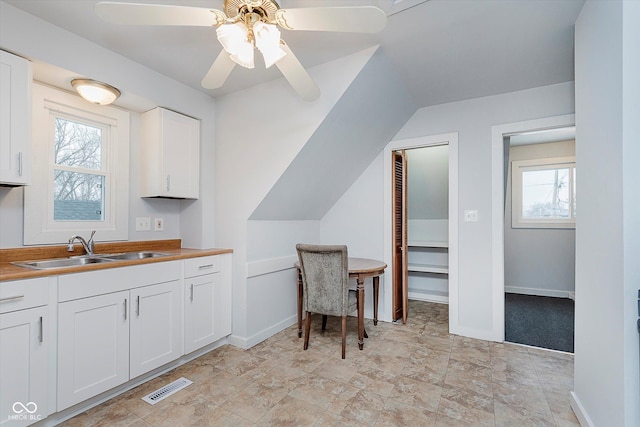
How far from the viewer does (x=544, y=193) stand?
448 cm

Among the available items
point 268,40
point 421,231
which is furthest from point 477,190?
point 268,40

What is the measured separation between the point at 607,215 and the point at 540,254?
3703mm

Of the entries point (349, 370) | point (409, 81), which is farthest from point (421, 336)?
point (409, 81)

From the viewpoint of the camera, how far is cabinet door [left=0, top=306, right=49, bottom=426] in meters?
1.41

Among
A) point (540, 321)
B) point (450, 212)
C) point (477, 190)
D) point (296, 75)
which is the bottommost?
point (540, 321)

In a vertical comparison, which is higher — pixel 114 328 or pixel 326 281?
pixel 326 281

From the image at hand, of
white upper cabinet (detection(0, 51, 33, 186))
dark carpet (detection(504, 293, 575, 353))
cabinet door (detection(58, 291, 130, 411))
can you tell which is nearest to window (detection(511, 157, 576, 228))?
dark carpet (detection(504, 293, 575, 353))

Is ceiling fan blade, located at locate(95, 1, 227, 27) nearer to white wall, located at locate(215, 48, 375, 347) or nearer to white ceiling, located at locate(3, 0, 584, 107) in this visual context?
white ceiling, located at locate(3, 0, 584, 107)

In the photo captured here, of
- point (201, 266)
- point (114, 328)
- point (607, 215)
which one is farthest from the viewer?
point (201, 266)

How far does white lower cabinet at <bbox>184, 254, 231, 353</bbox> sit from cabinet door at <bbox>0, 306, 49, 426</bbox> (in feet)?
2.82

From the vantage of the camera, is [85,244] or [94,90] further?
[85,244]

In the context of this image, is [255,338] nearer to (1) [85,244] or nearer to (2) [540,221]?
(1) [85,244]

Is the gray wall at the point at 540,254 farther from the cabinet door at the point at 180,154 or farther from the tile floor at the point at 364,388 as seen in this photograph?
the cabinet door at the point at 180,154

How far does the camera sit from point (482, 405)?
1.80m
